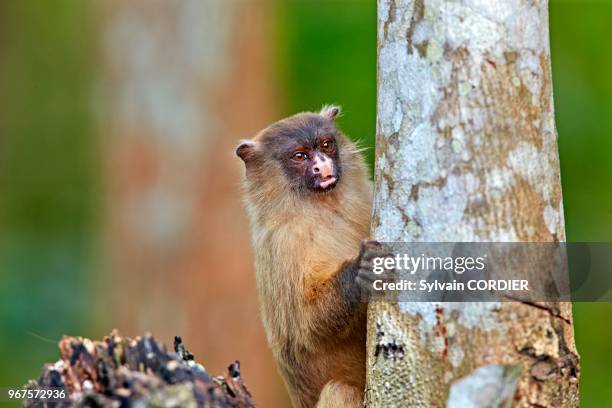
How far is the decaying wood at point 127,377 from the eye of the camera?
4195 millimetres

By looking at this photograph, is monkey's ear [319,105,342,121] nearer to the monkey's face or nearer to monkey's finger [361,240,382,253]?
the monkey's face

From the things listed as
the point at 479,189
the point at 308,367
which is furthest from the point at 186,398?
the point at 308,367

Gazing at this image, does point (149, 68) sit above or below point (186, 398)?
above

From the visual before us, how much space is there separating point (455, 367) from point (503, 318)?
299 millimetres

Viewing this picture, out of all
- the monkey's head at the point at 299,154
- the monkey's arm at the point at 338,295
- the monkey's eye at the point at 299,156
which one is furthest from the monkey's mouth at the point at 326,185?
the monkey's arm at the point at 338,295

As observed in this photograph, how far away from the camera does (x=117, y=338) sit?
454 centimetres

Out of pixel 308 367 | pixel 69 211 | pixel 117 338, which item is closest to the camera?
pixel 117 338

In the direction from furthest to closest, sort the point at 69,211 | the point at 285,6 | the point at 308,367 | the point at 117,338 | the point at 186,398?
1. the point at 69,211
2. the point at 285,6
3. the point at 308,367
4. the point at 117,338
5. the point at 186,398

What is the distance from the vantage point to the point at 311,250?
6145 millimetres

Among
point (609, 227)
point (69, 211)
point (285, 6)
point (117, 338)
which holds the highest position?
point (285, 6)

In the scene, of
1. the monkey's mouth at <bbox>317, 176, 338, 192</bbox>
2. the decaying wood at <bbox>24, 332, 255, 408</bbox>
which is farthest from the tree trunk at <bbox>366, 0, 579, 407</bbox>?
the monkey's mouth at <bbox>317, 176, 338, 192</bbox>

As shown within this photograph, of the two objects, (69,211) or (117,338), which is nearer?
(117,338)

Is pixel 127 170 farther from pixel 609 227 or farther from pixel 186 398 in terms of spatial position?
pixel 186 398

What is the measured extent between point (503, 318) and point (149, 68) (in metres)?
7.52
